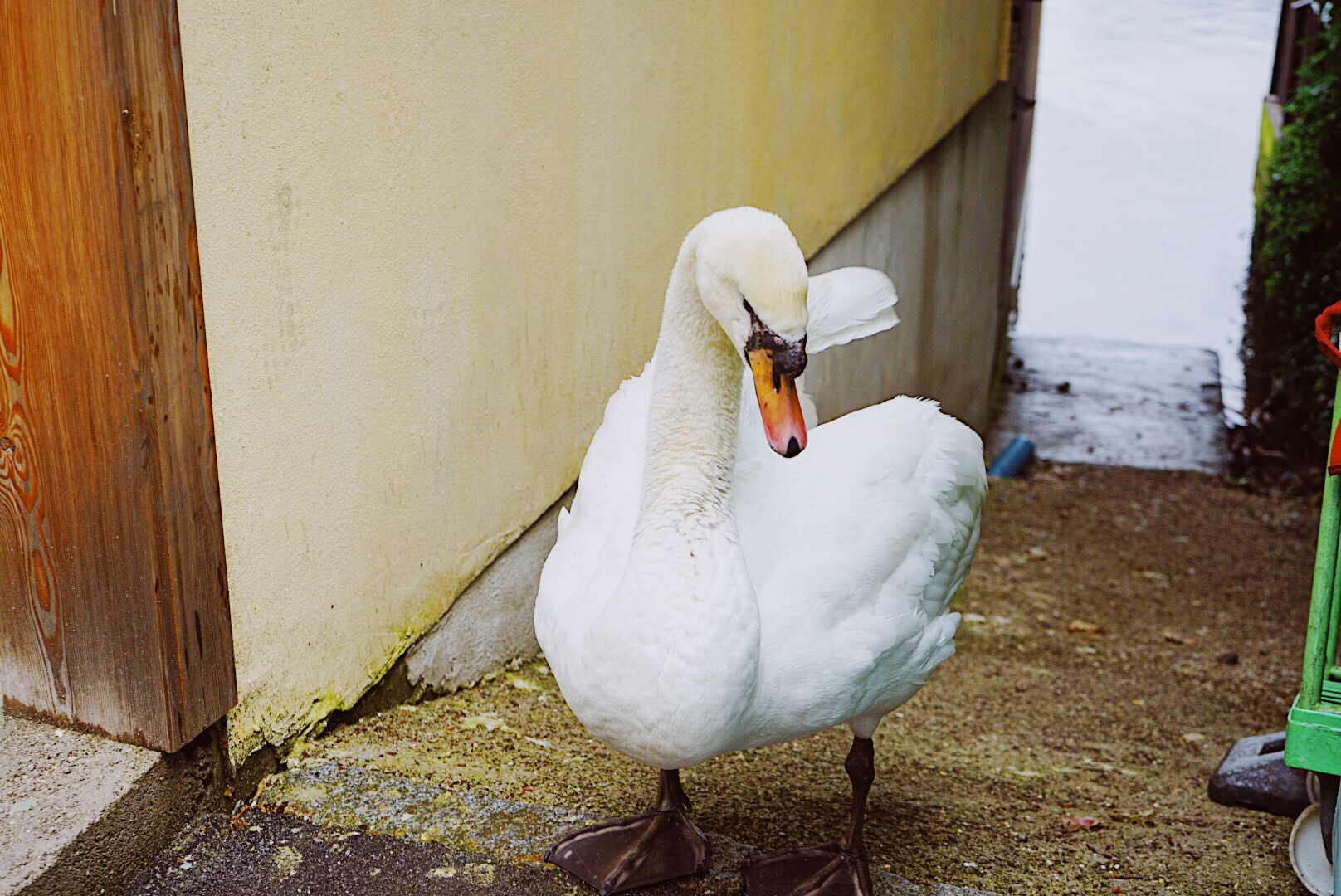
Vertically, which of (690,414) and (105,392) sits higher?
(105,392)

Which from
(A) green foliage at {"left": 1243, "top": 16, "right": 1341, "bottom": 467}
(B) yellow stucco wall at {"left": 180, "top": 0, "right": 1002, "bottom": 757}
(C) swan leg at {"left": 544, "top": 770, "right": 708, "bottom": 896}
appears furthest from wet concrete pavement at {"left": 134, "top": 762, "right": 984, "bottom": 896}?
(A) green foliage at {"left": 1243, "top": 16, "right": 1341, "bottom": 467}

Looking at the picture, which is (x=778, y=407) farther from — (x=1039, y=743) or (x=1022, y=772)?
(x=1039, y=743)

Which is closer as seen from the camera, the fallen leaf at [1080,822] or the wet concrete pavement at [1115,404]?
the fallen leaf at [1080,822]

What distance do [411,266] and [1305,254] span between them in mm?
8066

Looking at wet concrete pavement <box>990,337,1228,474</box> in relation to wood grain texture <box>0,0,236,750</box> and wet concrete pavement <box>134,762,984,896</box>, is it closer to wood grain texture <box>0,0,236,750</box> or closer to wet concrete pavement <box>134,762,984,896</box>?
wet concrete pavement <box>134,762,984,896</box>

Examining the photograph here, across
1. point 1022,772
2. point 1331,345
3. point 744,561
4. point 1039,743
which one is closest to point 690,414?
point 744,561

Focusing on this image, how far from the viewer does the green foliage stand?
27.6ft

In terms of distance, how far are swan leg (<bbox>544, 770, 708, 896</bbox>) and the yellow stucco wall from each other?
0.73 m

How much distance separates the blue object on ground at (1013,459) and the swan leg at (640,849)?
5778 millimetres

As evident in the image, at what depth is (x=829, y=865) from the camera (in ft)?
9.24

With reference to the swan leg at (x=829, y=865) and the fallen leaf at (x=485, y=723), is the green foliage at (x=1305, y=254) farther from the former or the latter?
the fallen leaf at (x=485, y=723)

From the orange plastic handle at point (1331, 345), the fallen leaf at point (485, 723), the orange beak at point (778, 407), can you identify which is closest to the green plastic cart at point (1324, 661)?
the orange plastic handle at point (1331, 345)

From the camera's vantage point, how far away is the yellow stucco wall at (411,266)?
103 inches

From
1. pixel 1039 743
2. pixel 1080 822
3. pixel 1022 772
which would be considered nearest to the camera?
pixel 1080 822
